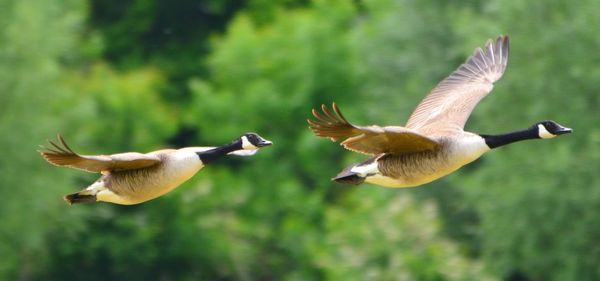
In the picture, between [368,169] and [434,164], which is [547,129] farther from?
[368,169]

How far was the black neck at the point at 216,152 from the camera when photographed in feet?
37.9

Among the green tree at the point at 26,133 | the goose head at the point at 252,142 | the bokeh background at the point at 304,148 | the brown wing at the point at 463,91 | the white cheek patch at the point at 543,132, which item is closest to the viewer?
the goose head at the point at 252,142

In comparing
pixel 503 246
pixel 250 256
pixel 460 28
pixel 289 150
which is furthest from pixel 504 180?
pixel 289 150

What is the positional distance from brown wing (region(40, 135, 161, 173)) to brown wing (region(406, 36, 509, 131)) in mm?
2642

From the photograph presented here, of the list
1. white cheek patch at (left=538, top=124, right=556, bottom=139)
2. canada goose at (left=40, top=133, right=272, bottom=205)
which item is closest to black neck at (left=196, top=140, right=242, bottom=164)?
canada goose at (left=40, top=133, right=272, bottom=205)

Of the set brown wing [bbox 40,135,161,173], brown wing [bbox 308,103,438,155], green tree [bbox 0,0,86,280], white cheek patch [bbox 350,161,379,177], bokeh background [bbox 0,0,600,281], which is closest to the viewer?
brown wing [bbox 308,103,438,155]

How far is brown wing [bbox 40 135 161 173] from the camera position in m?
11.0

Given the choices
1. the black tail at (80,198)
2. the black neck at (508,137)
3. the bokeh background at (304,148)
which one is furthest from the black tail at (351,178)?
the bokeh background at (304,148)

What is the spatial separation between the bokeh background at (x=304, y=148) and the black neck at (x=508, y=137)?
6.85m

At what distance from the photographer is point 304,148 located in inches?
1095

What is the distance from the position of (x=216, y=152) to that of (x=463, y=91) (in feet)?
9.17

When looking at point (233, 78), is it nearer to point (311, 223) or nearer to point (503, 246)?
point (311, 223)

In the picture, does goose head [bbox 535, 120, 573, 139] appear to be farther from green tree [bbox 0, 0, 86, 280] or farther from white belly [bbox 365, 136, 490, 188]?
green tree [bbox 0, 0, 86, 280]

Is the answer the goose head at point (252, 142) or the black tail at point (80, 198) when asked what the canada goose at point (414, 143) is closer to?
the goose head at point (252, 142)
